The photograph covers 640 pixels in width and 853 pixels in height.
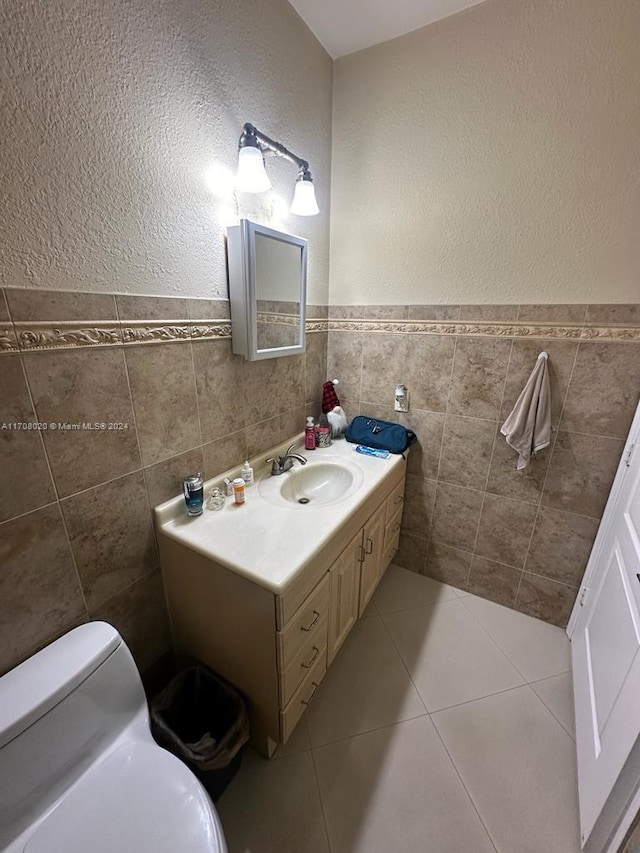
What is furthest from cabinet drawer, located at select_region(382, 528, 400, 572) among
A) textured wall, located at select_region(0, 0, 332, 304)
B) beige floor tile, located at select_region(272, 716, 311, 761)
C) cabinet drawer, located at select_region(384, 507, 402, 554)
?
textured wall, located at select_region(0, 0, 332, 304)

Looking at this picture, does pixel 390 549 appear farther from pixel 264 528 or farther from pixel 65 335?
pixel 65 335

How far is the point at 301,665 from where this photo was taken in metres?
1.08

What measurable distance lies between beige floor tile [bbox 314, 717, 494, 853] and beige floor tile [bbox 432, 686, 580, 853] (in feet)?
0.19

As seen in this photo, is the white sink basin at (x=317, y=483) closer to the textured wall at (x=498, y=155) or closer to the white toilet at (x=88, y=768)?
the white toilet at (x=88, y=768)

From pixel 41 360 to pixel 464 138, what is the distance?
66.9 inches

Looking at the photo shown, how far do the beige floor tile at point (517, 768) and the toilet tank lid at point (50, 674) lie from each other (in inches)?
48.5

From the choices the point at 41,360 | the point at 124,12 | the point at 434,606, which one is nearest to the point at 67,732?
the point at 41,360

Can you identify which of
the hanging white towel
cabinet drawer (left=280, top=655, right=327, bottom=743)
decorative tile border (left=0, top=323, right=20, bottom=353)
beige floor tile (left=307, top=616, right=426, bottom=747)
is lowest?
Answer: beige floor tile (left=307, top=616, right=426, bottom=747)

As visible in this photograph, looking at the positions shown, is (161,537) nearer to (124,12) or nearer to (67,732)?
(67,732)

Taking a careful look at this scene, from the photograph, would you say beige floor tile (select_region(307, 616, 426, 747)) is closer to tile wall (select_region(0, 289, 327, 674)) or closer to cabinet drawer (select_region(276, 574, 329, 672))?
cabinet drawer (select_region(276, 574, 329, 672))

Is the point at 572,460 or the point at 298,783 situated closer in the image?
the point at 298,783

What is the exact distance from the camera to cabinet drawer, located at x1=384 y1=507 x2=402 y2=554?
167cm

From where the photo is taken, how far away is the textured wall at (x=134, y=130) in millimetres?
700

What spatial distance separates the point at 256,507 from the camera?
1213mm
